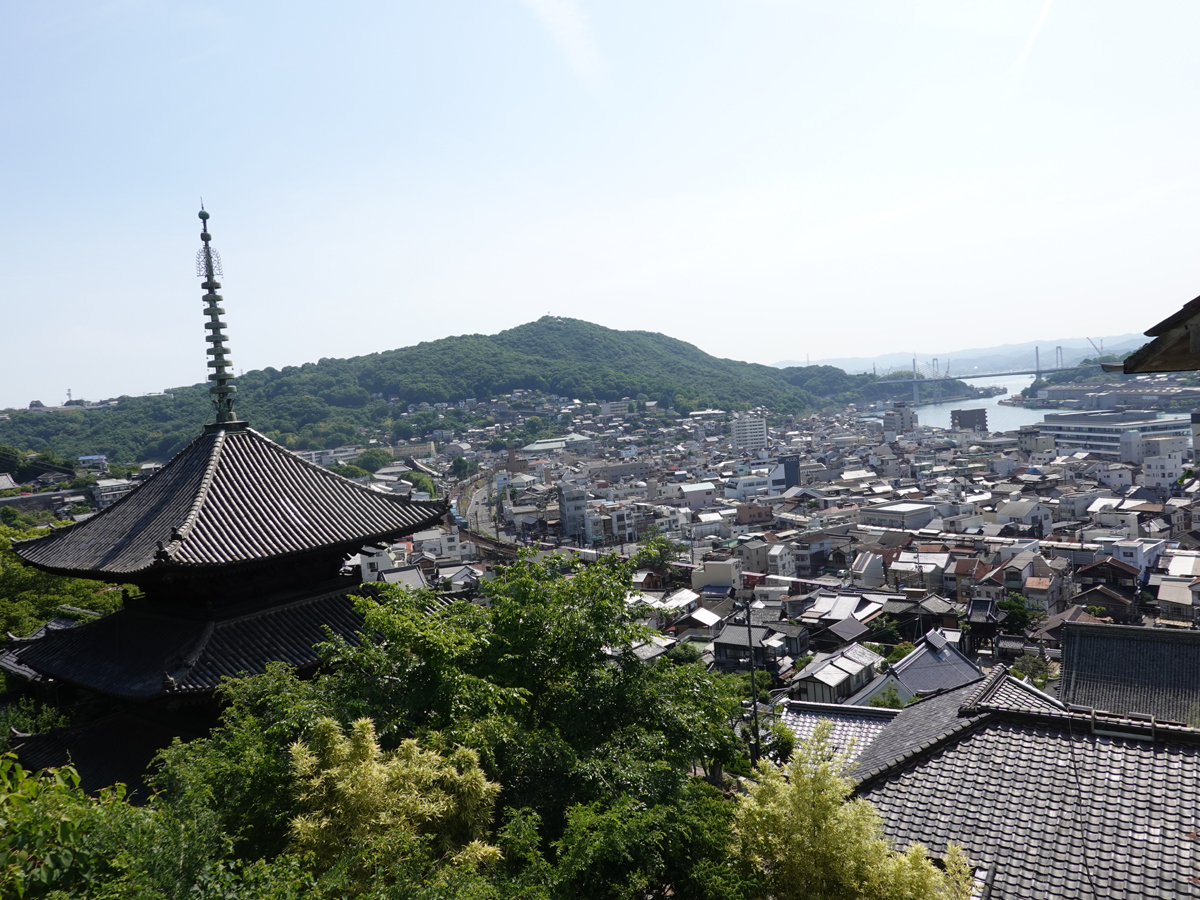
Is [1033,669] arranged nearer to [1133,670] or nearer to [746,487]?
[1133,670]

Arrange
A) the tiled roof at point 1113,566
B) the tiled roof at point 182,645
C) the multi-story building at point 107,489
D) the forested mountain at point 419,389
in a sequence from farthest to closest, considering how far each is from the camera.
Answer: the forested mountain at point 419,389
the multi-story building at point 107,489
the tiled roof at point 1113,566
the tiled roof at point 182,645

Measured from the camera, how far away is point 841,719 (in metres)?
16.2

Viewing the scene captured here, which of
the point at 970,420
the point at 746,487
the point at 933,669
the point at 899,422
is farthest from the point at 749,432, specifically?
the point at 933,669

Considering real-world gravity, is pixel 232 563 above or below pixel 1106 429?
above

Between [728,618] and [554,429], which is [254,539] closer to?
[728,618]

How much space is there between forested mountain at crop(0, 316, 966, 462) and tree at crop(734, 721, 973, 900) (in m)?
98.0

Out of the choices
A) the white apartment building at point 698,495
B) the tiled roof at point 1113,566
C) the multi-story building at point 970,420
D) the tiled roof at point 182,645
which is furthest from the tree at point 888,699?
the multi-story building at point 970,420

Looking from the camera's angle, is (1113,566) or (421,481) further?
(421,481)

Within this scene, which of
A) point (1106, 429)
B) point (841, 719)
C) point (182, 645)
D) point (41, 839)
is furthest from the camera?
point (1106, 429)

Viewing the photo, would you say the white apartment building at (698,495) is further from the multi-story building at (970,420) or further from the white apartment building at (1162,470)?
the multi-story building at (970,420)

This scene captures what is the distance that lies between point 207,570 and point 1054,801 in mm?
8608

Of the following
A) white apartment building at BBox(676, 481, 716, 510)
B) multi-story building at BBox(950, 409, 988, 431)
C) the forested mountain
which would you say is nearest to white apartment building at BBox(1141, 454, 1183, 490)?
white apartment building at BBox(676, 481, 716, 510)

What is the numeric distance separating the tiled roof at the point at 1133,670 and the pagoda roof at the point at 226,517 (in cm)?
1745

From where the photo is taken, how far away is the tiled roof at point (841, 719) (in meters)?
15.6
